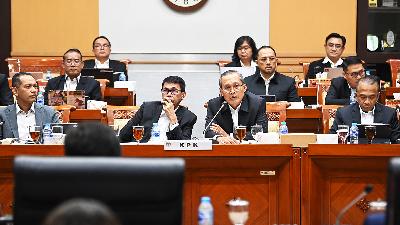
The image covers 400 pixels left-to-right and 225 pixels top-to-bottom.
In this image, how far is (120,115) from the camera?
25.2ft

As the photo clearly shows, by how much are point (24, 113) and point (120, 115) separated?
0.81 m

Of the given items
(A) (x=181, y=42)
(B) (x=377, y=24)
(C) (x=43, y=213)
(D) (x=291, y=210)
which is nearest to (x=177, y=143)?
(D) (x=291, y=210)

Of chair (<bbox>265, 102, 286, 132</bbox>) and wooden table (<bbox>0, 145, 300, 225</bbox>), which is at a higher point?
chair (<bbox>265, 102, 286, 132</bbox>)

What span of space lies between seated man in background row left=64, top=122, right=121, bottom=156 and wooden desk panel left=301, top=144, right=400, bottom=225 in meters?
2.59

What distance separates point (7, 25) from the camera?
11.9 meters

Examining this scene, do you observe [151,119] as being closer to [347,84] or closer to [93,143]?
[347,84]

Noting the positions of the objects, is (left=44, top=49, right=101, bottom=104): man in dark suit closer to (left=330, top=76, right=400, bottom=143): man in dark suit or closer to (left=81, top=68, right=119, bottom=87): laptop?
(left=81, top=68, right=119, bottom=87): laptop

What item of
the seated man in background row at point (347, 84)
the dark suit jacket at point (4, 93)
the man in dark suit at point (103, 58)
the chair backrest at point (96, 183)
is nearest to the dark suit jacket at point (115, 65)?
the man in dark suit at point (103, 58)

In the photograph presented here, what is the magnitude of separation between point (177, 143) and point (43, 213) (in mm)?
2731

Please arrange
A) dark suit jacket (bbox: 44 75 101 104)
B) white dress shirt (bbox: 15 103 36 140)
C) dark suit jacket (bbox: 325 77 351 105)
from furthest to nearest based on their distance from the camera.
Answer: dark suit jacket (bbox: 44 75 101 104) → dark suit jacket (bbox: 325 77 351 105) → white dress shirt (bbox: 15 103 36 140)

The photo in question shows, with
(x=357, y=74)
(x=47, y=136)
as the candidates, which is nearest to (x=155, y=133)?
(x=47, y=136)

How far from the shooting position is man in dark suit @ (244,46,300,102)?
31.1 feet

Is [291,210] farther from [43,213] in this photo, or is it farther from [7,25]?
[7,25]

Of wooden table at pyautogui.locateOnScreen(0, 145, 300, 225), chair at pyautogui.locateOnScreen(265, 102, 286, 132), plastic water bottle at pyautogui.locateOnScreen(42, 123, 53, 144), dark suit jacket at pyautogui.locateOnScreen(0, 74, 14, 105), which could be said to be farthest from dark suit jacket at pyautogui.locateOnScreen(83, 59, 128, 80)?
wooden table at pyautogui.locateOnScreen(0, 145, 300, 225)
